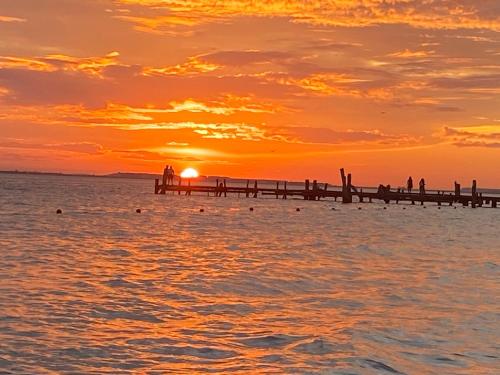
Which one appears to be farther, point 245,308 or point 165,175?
point 165,175

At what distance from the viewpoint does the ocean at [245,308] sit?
9031 millimetres

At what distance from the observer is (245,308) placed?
12750 millimetres

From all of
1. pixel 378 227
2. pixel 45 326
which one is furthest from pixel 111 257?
pixel 378 227

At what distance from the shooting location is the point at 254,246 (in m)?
25.7

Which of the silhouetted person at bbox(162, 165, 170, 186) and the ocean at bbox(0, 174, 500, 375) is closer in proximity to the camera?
the ocean at bbox(0, 174, 500, 375)

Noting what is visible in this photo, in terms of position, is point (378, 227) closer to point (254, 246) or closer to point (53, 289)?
point (254, 246)

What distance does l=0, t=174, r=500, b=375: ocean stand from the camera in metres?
9.03

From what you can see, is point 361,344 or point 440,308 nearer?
point 361,344

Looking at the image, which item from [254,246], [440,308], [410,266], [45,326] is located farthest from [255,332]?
[254,246]

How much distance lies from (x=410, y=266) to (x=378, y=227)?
17885 mm

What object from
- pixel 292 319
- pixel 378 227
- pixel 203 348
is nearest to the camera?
pixel 203 348

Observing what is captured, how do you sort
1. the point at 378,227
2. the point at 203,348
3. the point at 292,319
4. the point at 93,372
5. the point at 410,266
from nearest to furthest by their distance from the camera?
the point at 93,372
the point at 203,348
the point at 292,319
the point at 410,266
the point at 378,227

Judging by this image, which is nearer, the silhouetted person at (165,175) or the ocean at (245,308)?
the ocean at (245,308)

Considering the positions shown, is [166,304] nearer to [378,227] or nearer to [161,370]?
[161,370]
